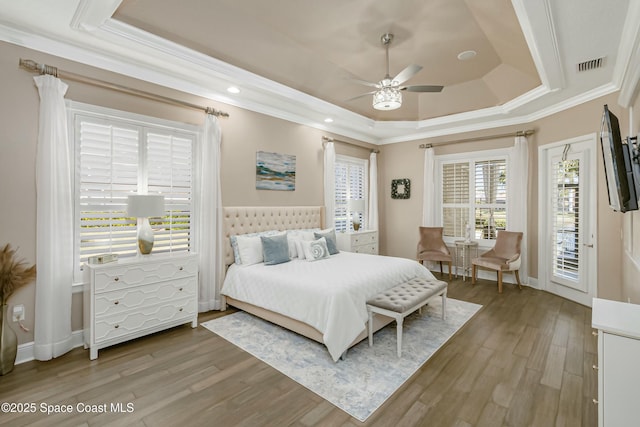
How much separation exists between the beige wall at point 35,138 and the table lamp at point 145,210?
0.78m

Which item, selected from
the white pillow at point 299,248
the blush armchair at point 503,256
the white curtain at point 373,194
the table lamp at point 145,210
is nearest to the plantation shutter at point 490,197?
the blush armchair at point 503,256

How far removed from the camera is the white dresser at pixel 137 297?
2805mm

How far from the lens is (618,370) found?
152cm

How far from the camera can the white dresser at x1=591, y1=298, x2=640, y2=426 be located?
→ 1.49m

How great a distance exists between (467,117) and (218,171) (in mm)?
4489

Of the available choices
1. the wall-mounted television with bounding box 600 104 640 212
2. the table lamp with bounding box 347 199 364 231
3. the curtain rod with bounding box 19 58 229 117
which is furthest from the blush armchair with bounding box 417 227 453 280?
the curtain rod with bounding box 19 58 229 117

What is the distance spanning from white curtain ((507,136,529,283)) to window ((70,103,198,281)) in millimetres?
5245

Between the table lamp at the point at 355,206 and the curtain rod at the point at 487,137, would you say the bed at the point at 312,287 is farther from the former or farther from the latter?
the curtain rod at the point at 487,137

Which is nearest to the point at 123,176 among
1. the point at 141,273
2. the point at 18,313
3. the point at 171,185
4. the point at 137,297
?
the point at 171,185

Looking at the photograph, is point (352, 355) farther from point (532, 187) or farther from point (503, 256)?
point (532, 187)

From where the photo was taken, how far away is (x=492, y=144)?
18.5 ft

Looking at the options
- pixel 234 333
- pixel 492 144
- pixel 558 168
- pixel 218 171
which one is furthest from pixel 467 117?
pixel 234 333

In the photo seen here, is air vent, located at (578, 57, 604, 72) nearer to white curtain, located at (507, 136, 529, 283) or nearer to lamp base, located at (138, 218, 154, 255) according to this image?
white curtain, located at (507, 136, 529, 283)

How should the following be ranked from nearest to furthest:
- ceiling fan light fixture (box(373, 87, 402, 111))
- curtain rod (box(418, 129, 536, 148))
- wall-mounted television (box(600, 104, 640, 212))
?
wall-mounted television (box(600, 104, 640, 212)), ceiling fan light fixture (box(373, 87, 402, 111)), curtain rod (box(418, 129, 536, 148))
